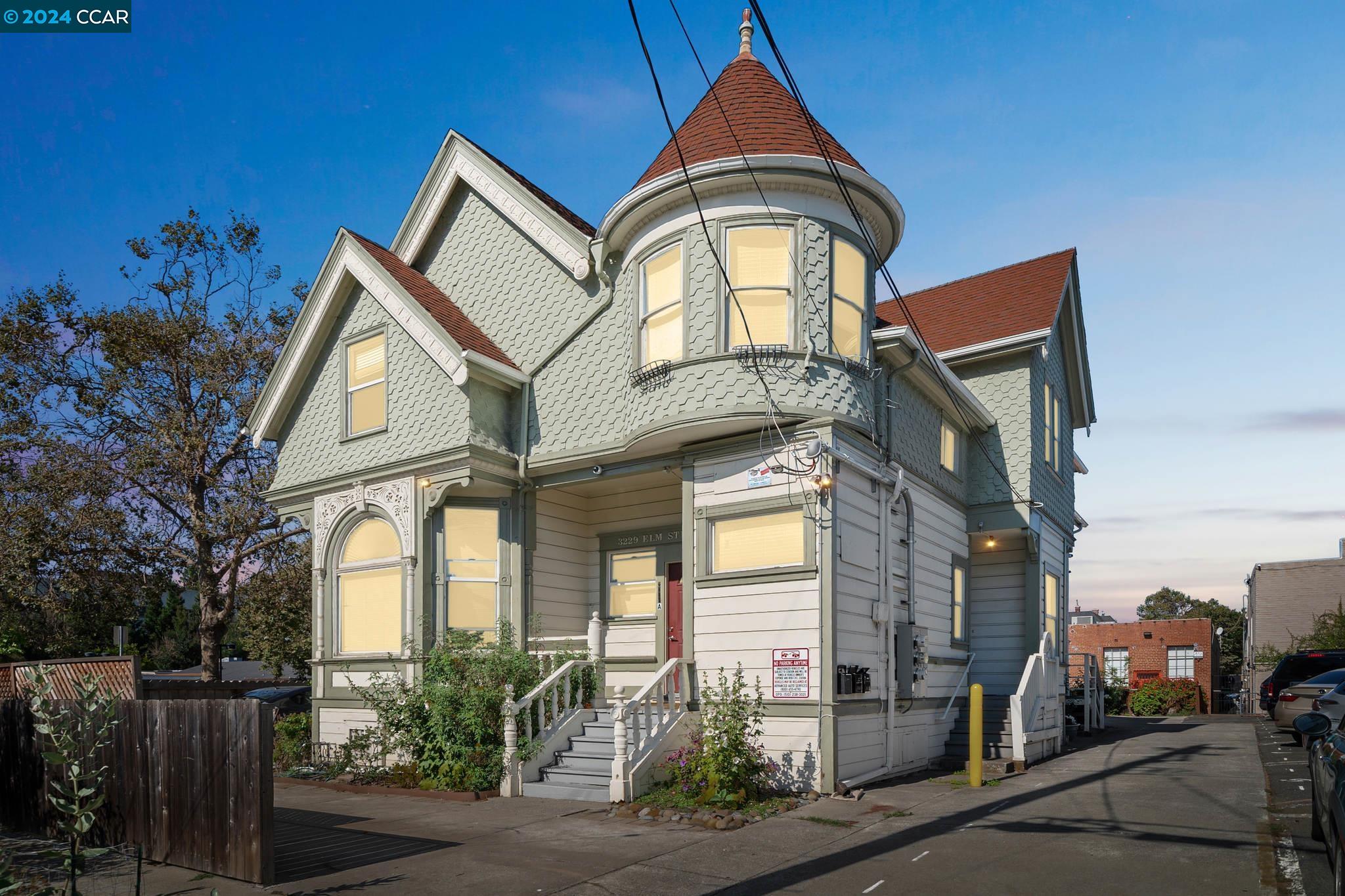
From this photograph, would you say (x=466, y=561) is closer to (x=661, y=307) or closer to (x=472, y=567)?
(x=472, y=567)

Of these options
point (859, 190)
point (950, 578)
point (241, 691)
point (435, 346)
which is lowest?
point (241, 691)

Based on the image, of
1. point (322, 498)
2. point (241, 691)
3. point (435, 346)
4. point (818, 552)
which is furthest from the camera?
point (241, 691)

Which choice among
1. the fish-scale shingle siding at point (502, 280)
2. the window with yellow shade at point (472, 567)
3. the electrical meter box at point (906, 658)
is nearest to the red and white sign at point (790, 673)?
the electrical meter box at point (906, 658)

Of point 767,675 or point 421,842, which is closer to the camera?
point 421,842

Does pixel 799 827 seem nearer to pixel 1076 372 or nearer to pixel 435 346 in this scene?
pixel 435 346

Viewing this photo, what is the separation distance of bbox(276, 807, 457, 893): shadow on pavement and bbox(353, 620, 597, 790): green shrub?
2025 mm

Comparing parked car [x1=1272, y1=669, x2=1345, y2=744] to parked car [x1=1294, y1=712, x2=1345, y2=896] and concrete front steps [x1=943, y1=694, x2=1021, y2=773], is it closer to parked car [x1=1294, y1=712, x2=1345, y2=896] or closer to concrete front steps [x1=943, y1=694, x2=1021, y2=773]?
concrete front steps [x1=943, y1=694, x2=1021, y2=773]

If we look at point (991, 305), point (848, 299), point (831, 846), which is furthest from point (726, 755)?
point (991, 305)

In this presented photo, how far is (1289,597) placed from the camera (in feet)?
164

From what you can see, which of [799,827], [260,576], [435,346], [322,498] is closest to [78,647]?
[260,576]

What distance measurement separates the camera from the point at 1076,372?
24000 mm

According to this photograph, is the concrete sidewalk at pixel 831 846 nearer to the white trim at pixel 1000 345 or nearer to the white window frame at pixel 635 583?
the white window frame at pixel 635 583

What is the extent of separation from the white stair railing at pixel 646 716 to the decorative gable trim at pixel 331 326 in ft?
18.8

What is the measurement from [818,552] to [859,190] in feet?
16.5
